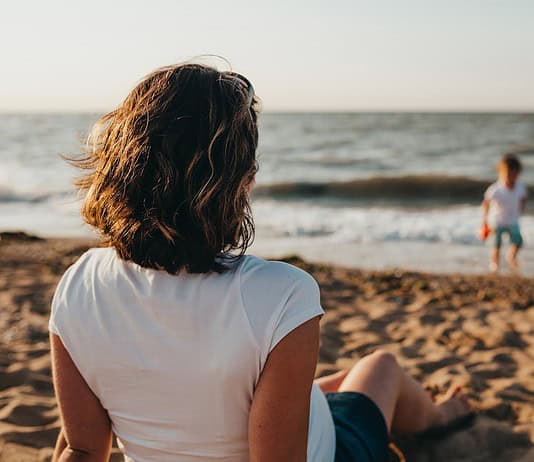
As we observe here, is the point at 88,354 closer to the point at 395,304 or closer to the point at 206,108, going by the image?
the point at 206,108

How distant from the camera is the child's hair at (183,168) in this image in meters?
1.29

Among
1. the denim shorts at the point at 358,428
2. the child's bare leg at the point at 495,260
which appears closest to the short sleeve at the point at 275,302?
the denim shorts at the point at 358,428

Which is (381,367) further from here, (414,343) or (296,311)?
(414,343)

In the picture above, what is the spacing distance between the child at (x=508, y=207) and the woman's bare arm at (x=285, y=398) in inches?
235

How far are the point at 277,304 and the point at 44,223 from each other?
377 inches

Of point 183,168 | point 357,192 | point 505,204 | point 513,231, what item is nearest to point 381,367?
point 183,168

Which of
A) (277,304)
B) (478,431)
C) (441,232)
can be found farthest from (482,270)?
(277,304)

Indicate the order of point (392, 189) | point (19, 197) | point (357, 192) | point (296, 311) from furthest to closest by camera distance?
point (392, 189), point (357, 192), point (19, 197), point (296, 311)

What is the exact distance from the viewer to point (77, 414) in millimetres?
1546

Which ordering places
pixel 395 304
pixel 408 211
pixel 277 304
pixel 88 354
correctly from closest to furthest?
1. pixel 277 304
2. pixel 88 354
3. pixel 395 304
4. pixel 408 211

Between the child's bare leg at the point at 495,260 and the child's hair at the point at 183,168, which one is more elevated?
the child's hair at the point at 183,168

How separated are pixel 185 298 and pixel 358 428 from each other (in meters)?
0.97

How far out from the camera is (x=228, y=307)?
1.32 metres

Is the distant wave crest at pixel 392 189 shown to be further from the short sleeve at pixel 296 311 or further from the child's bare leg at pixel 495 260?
the short sleeve at pixel 296 311
